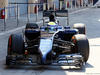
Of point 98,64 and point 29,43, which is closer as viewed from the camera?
point 98,64

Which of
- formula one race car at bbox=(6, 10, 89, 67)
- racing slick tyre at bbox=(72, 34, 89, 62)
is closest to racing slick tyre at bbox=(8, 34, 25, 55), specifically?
formula one race car at bbox=(6, 10, 89, 67)

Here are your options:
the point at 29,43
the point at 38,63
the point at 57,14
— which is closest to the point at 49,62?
the point at 38,63

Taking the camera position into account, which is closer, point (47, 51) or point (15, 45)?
point (47, 51)

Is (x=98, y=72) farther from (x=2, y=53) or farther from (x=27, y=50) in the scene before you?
(x=2, y=53)

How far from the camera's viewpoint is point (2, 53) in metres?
10.0

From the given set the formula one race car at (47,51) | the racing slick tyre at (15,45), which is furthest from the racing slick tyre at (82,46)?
the racing slick tyre at (15,45)

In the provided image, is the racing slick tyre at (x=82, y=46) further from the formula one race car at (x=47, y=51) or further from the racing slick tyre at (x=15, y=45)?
the racing slick tyre at (x=15, y=45)

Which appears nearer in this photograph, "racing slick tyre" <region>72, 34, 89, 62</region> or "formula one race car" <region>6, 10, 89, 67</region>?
"formula one race car" <region>6, 10, 89, 67</region>

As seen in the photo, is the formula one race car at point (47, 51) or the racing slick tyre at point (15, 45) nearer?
the formula one race car at point (47, 51)

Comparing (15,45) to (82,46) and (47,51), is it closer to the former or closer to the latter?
(47,51)

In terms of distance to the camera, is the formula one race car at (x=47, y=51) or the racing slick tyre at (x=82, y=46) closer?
the formula one race car at (x=47, y=51)

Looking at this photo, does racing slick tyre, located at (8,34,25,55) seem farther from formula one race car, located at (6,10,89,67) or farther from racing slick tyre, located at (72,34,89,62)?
racing slick tyre, located at (72,34,89,62)

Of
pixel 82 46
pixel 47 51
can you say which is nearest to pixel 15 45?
pixel 47 51

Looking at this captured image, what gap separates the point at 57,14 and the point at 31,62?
16.5 feet
